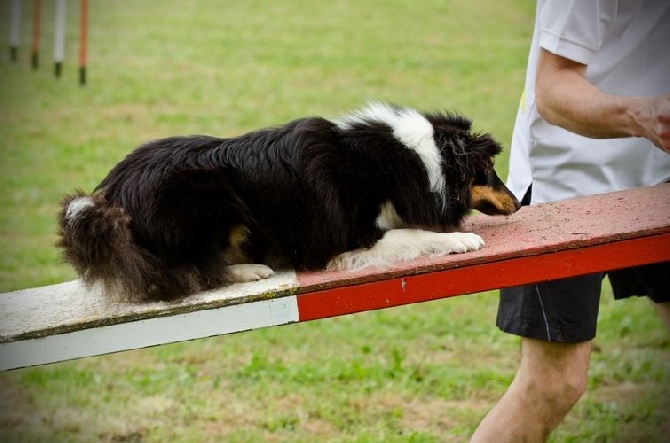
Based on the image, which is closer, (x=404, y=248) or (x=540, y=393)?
(x=404, y=248)

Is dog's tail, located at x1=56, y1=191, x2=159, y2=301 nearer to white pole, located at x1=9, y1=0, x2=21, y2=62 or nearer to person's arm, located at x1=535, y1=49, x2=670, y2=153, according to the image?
person's arm, located at x1=535, y1=49, x2=670, y2=153

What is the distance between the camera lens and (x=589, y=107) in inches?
122

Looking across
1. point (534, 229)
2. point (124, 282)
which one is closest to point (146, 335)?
point (124, 282)

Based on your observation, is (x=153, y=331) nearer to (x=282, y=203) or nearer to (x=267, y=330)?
(x=282, y=203)

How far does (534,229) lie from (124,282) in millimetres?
1369

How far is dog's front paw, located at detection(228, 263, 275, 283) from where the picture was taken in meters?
3.24

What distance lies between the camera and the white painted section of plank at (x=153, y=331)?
2953 millimetres

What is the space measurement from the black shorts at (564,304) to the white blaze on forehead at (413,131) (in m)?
0.50

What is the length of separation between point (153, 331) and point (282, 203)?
0.65 meters

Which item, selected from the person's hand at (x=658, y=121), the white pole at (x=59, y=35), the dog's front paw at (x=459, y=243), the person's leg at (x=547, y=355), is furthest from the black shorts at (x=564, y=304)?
the white pole at (x=59, y=35)

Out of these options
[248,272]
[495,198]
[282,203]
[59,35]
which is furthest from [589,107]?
[59,35]

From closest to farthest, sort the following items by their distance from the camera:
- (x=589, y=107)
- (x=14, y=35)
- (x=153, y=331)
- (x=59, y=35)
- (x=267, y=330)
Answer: (x=153, y=331)
(x=589, y=107)
(x=267, y=330)
(x=59, y=35)
(x=14, y=35)

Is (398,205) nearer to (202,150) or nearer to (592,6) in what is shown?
(202,150)

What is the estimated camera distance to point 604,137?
318cm
